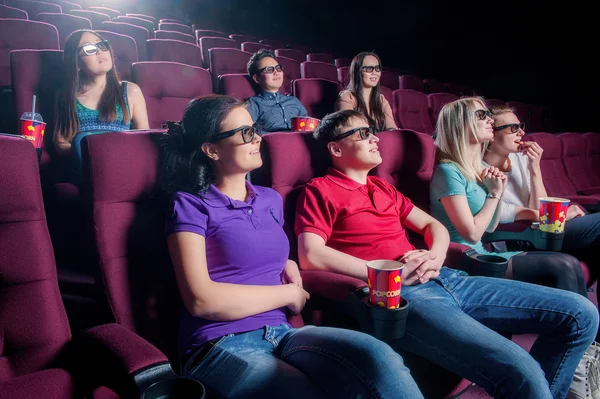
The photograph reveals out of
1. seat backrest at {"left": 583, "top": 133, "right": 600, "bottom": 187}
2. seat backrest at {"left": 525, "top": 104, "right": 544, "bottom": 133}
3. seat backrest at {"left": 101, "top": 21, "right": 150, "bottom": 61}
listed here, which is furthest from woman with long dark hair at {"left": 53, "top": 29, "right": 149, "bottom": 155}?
seat backrest at {"left": 525, "top": 104, "right": 544, "bottom": 133}

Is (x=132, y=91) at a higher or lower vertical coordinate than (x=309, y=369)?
higher

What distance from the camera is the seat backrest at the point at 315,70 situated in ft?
10.9

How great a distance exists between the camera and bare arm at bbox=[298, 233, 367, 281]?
3.29ft

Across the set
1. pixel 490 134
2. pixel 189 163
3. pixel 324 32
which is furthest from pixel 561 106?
pixel 189 163

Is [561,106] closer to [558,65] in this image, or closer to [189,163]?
[558,65]

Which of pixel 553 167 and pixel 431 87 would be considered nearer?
pixel 553 167

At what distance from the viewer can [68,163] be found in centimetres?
152

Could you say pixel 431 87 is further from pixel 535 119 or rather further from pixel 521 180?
pixel 521 180

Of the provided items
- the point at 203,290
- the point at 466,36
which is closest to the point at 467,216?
the point at 203,290

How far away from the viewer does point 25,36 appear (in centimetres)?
233

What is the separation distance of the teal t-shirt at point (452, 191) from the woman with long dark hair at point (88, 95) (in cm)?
103

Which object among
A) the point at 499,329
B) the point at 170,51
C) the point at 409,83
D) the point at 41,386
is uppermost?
the point at 170,51

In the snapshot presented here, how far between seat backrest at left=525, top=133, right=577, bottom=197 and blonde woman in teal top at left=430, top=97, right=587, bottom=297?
1111 millimetres

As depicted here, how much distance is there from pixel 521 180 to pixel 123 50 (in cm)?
205
